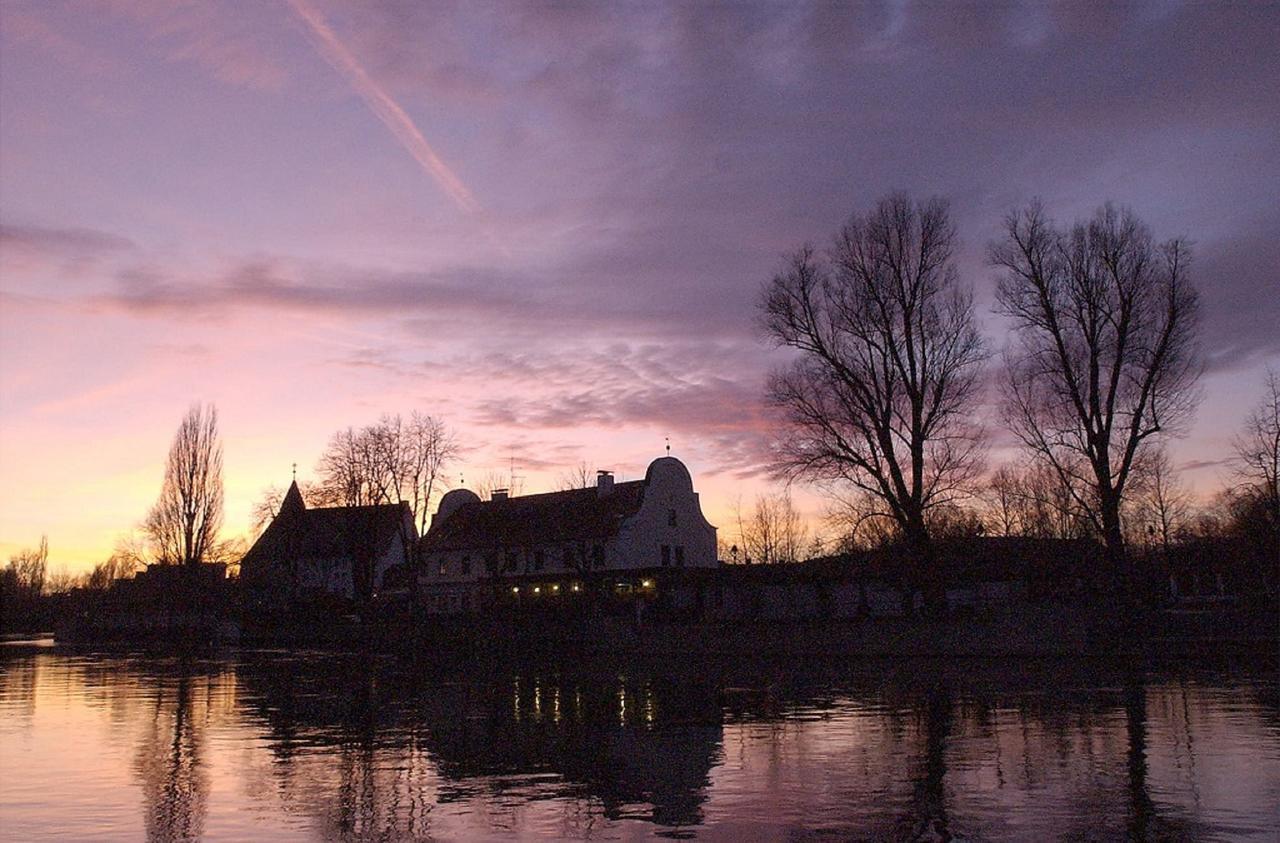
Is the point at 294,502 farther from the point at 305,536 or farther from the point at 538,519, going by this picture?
the point at 538,519

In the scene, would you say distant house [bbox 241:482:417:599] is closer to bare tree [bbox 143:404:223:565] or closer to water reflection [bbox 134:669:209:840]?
bare tree [bbox 143:404:223:565]

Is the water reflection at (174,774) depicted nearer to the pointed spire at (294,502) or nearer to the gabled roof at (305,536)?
the gabled roof at (305,536)

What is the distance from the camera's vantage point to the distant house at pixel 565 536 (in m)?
77.9

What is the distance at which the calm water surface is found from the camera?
10984 mm

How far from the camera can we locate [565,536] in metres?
77.9

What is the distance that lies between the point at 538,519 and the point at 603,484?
528 cm

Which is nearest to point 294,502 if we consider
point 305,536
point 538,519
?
→ point 305,536

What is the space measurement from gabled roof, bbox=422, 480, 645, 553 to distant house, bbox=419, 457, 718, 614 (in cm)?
7

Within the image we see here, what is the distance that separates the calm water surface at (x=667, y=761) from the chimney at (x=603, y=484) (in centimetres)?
5240

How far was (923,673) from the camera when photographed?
106ft

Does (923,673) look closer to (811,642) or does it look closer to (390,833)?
(811,642)

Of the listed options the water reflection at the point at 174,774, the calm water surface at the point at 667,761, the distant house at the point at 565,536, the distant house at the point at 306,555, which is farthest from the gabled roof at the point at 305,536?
the water reflection at the point at 174,774

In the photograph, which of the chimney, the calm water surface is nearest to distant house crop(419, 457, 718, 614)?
the chimney

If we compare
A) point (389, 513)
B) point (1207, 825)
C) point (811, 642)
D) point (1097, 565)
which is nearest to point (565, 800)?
point (1207, 825)
